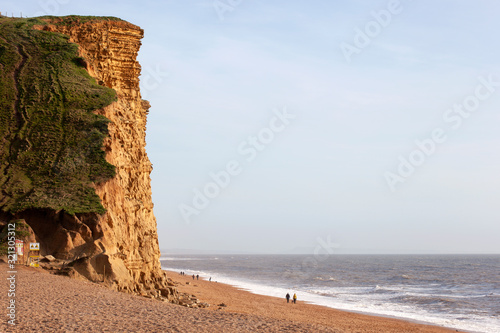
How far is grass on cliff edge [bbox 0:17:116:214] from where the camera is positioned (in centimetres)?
2305

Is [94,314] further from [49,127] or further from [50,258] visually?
[49,127]

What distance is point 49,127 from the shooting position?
88.1 feet

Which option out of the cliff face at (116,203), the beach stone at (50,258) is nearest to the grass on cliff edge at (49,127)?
the cliff face at (116,203)

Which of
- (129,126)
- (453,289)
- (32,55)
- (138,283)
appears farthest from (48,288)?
(453,289)

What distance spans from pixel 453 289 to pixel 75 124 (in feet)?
176

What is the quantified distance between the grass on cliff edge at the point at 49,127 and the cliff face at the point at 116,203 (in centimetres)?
57

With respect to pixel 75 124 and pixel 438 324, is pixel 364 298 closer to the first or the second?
pixel 438 324

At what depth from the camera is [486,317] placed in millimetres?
37375

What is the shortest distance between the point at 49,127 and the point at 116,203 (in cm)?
678

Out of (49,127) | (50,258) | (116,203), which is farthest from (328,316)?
(49,127)

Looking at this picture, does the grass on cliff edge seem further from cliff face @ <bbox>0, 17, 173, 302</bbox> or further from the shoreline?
the shoreline

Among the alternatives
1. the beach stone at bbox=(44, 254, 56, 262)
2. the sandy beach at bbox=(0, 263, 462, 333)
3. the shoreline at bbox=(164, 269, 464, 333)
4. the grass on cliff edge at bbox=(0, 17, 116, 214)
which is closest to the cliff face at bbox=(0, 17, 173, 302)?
the beach stone at bbox=(44, 254, 56, 262)

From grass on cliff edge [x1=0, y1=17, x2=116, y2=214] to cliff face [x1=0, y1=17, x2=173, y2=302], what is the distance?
1.87 feet

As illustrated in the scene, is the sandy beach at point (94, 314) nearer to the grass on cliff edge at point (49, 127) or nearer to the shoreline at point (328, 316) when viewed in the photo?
the grass on cliff edge at point (49, 127)
